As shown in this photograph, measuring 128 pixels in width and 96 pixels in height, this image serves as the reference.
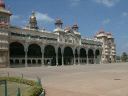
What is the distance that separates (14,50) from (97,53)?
5344cm

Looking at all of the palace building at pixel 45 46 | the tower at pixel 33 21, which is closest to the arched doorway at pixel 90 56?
the palace building at pixel 45 46

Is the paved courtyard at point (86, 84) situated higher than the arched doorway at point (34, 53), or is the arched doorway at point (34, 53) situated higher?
the arched doorway at point (34, 53)

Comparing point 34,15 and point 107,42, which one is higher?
point 34,15

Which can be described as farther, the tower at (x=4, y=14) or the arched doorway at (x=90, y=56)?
the arched doorway at (x=90, y=56)

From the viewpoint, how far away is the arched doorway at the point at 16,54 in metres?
73.8

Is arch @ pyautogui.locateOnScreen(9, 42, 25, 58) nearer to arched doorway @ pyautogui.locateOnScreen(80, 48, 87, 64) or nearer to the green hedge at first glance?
arched doorway @ pyautogui.locateOnScreen(80, 48, 87, 64)

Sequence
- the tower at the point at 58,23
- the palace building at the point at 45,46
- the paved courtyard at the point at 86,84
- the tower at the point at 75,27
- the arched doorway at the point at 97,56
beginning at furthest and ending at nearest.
A: the arched doorway at the point at 97,56 → the tower at the point at 75,27 → the tower at the point at 58,23 → the palace building at the point at 45,46 → the paved courtyard at the point at 86,84

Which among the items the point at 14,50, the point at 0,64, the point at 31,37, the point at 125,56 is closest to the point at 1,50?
the point at 0,64

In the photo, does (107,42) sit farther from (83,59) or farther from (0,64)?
(0,64)

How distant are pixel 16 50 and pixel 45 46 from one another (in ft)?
42.2

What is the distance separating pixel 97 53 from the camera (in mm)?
117250

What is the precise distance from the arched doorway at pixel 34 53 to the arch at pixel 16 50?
11.8ft

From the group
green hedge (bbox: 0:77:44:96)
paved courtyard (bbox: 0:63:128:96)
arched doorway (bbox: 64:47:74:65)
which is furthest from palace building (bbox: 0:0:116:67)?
green hedge (bbox: 0:77:44:96)

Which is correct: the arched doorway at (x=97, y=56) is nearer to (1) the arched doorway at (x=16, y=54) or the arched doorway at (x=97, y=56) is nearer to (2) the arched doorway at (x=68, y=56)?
(2) the arched doorway at (x=68, y=56)
